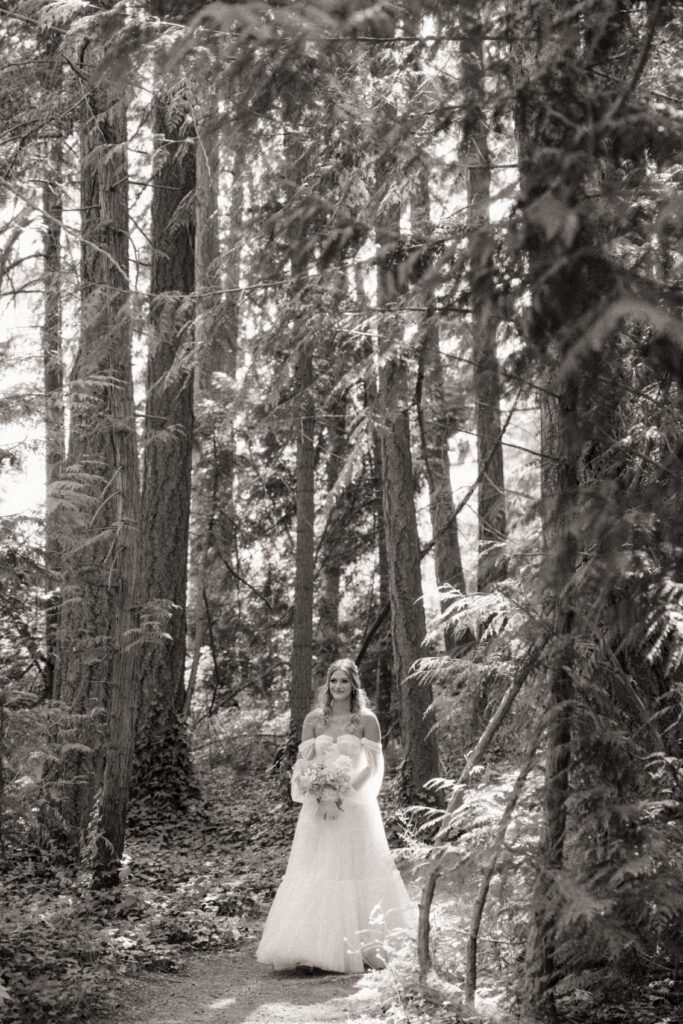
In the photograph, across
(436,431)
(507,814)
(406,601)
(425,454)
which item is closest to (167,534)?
(406,601)

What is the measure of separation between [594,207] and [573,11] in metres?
0.90

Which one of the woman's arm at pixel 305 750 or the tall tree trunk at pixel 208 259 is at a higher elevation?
the tall tree trunk at pixel 208 259

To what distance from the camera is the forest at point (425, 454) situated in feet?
14.2

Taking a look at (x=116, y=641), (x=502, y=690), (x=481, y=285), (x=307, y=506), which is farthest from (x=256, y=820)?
(x=481, y=285)

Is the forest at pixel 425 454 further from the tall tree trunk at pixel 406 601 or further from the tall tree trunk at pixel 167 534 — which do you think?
the tall tree trunk at pixel 167 534

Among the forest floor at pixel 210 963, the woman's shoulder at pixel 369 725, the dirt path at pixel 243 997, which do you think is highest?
the woman's shoulder at pixel 369 725

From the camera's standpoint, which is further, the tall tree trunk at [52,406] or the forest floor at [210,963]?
the tall tree trunk at [52,406]

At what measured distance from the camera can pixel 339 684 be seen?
380 inches

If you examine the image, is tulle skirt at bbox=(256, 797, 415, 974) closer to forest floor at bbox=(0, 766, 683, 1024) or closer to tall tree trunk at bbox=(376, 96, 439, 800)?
forest floor at bbox=(0, 766, 683, 1024)

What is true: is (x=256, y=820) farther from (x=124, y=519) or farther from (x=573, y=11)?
(x=573, y=11)

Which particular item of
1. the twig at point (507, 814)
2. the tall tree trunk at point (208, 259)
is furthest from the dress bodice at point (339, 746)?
the twig at point (507, 814)

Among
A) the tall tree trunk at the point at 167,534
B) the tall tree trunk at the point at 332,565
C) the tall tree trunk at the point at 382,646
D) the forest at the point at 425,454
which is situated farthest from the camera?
the tall tree trunk at the point at 332,565

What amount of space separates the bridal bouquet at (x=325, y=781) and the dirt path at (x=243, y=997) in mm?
1381

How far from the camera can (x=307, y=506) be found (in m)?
16.7
